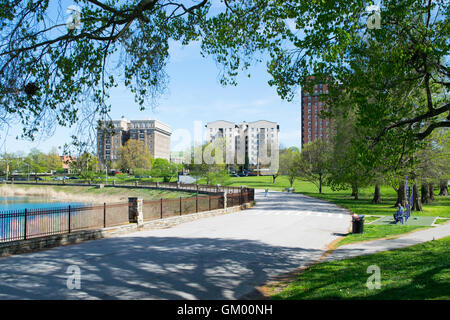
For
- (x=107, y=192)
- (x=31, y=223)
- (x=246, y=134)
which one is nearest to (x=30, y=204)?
(x=107, y=192)

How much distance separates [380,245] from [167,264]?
8.49m

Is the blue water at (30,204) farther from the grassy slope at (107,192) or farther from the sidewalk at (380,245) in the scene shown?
the sidewalk at (380,245)

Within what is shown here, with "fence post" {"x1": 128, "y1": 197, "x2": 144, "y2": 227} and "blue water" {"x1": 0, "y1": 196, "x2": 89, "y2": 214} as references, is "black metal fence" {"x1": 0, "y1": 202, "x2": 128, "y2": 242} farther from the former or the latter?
"blue water" {"x1": 0, "y1": 196, "x2": 89, "y2": 214}

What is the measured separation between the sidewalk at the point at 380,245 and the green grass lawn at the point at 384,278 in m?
0.88

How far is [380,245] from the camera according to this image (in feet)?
44.7

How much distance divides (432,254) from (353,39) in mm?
7038

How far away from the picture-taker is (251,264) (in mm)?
10859

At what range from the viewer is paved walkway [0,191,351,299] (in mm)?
7996

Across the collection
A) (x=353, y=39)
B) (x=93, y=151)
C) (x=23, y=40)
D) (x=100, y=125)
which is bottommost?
(x=93, y=151)

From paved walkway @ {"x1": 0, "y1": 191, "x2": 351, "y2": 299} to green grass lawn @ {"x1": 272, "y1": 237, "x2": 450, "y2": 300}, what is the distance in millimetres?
1186

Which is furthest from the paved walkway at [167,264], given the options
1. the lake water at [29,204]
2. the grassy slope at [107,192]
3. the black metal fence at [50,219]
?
the grassy slope at [107,192]

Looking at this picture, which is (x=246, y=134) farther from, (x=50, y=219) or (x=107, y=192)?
(x=50, y=219)
